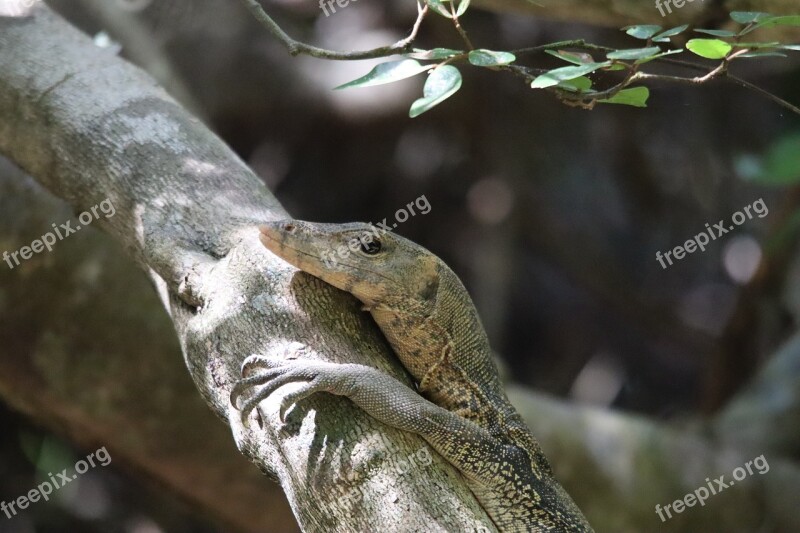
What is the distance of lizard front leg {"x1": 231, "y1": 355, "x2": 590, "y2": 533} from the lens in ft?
8.36

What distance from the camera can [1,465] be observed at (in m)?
8.17

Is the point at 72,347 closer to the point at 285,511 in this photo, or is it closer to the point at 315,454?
the point at 285,511

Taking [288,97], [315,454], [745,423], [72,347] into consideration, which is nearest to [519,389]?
[745,423]

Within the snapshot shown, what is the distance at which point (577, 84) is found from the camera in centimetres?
259

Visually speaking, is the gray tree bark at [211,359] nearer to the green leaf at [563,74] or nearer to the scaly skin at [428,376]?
the scaly skin at [428,376]

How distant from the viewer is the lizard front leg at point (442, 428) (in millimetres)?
2549

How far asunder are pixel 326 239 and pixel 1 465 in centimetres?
671

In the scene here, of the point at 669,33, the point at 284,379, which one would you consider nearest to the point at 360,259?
the point at 284,379

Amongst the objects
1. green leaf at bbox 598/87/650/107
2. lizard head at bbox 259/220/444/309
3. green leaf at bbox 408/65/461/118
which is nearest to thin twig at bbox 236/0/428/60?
green leaf at bbox 408/65/461/118

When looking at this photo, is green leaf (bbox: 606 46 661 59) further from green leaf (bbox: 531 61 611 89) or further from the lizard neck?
the lizard neck

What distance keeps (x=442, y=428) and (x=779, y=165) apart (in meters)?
4.03

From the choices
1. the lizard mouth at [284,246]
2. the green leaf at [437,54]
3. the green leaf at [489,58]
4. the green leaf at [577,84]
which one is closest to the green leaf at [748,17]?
the green leaf at [577,84]

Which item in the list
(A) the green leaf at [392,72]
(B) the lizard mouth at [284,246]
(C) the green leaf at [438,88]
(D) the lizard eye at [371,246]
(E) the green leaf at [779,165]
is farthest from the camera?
(E) the green leaf at [779,165]

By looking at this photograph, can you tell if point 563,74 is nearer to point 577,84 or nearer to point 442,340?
point 577,84
